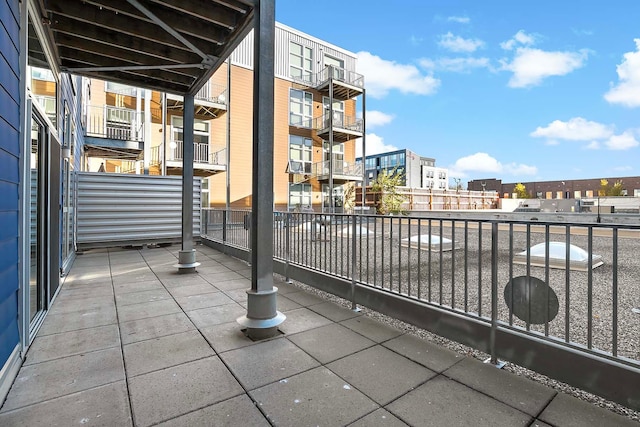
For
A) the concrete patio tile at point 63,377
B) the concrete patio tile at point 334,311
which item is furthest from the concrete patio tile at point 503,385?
the concrete patio tile at point 63,377

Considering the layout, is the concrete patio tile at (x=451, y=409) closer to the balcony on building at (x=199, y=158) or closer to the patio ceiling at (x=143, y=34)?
the patio ceiling at (x=143, y=34)

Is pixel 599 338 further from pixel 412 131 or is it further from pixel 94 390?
pixel 412 131

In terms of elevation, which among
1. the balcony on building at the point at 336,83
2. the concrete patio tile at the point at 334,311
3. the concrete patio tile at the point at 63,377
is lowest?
Answer: the concrete patio tile at the point at 63,377

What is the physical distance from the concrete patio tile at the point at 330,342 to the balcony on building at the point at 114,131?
10.1m

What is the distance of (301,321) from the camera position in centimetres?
323

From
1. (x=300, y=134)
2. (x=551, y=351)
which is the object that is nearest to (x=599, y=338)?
(x=551, y=351)

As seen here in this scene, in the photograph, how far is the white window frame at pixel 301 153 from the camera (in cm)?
1898

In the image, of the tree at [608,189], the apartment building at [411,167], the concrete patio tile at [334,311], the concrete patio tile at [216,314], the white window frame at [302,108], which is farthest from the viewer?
the apartment building at [411,167]

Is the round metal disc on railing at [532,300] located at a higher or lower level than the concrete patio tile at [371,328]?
higher

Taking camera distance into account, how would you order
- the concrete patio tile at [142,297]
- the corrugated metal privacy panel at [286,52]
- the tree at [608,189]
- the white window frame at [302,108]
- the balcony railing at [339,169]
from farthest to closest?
the tree at [608,189] < the balcony railing at [339,169] < the white window frame at [302,108] < the corrugated metal privacy panel at [286,52] < the concrete patio tile at [142,297]

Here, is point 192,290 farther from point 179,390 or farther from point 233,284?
point 179,390

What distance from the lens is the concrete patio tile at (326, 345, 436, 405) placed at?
200 cm

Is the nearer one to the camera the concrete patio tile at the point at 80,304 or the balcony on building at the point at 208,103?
the concrete patio tile at the point at 80,304

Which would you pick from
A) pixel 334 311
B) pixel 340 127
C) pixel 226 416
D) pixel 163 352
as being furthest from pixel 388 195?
pixel 226 416
